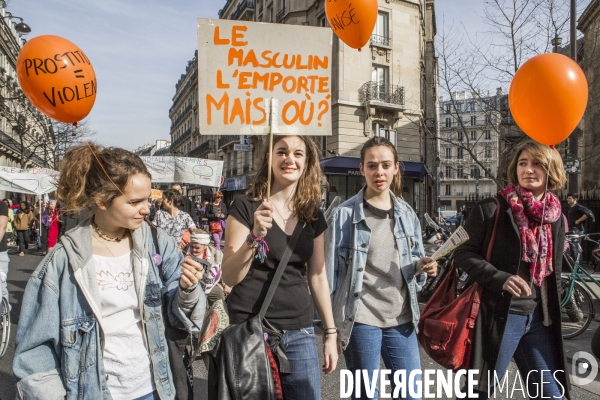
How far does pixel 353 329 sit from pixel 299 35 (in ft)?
5.31

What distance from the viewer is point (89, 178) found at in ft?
6.10

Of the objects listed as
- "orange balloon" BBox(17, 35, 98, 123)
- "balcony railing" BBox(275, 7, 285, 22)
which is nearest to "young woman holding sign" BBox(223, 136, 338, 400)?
"orange balloon" BBox(17, 35, 98, 123)

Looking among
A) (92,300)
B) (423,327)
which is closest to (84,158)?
(92,300)

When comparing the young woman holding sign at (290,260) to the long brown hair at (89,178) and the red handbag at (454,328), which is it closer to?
the long brown hair at (89,178)

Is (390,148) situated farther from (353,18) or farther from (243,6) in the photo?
(243,6)

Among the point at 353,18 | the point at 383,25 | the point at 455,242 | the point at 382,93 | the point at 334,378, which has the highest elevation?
the point at 383,25

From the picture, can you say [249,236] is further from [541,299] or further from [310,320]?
[541,299]

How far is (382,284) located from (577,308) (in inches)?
145

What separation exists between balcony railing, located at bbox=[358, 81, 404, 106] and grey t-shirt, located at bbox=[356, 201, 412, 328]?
833 inches

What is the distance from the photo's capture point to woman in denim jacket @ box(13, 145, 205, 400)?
5.37 feet

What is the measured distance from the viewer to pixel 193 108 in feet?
185

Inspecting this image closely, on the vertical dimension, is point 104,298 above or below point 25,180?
below

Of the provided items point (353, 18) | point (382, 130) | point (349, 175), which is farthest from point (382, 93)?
point (353, 18)

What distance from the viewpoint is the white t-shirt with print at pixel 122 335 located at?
5.80ft
